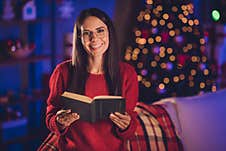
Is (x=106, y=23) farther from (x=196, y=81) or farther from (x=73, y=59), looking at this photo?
(x=196, y=81)

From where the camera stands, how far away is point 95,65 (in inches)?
81.4

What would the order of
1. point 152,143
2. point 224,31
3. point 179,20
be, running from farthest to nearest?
point 224,31 < point 179,20 < point 152,143

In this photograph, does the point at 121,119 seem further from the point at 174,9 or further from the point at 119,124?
the point at 174,9

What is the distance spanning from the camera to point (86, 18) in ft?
6.69

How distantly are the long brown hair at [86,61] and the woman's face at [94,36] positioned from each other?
0.02 meters

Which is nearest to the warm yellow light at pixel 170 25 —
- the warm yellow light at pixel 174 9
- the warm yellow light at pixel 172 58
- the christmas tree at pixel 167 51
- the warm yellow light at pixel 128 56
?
the christmas tree at pixel 167 51

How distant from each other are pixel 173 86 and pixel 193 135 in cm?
71

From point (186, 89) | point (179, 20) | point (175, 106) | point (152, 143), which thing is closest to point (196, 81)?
point (186, 89)

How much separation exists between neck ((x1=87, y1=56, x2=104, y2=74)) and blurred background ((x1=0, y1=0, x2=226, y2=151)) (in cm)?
135

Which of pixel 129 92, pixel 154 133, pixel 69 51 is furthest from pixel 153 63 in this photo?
pixel 129 92

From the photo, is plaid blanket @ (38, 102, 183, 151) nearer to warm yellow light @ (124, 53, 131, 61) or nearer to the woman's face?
warm yellow light @ (124, 53, 131, 61)

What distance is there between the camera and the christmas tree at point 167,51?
3488mm

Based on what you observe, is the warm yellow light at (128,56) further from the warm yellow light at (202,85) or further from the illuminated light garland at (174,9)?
the warm yellow light at (202,85)

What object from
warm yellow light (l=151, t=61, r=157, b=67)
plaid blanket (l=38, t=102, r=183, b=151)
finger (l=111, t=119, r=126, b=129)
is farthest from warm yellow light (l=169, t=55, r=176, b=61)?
finger (l=111, t=119, r=126, b=129)
